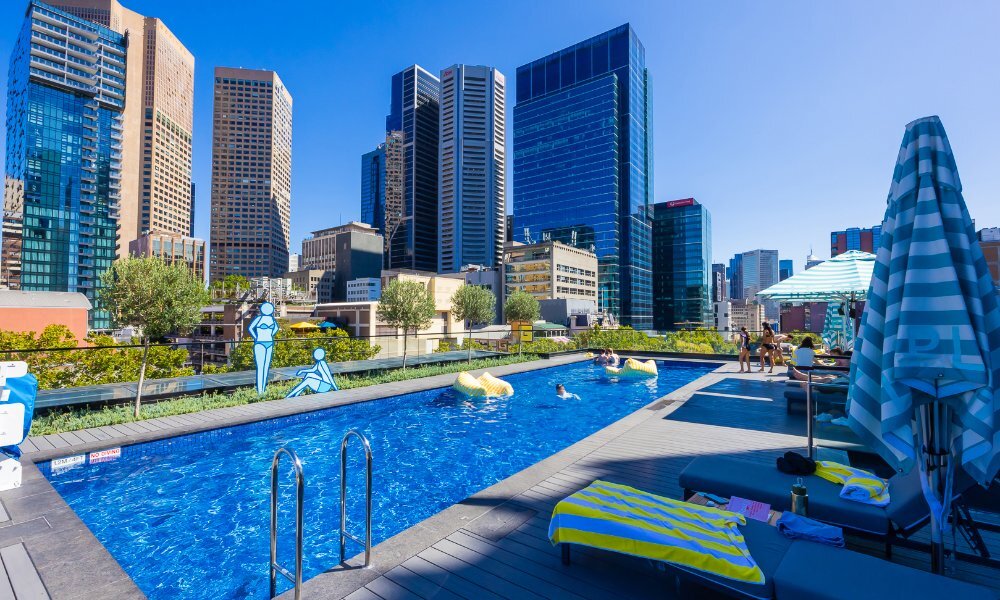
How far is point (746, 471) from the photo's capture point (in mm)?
3986

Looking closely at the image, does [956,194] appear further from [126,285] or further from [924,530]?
[126,285]

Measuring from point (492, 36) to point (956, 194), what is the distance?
39.7 meters

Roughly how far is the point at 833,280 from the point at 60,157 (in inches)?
5447

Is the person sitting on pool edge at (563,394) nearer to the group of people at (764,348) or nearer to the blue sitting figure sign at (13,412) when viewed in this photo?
the group of people at (764,348)

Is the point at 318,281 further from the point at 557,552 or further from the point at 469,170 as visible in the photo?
the point at 557,552

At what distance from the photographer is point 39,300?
76.8 ft

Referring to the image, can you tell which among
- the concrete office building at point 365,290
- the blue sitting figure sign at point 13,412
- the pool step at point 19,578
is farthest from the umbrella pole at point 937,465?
the concrete office building at point 365,290

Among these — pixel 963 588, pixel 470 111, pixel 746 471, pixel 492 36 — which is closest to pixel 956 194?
pixel 963 588

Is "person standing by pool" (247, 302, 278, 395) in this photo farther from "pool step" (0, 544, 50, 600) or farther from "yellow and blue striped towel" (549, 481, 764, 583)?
"yellow and blue striped towel" (549, 481, 764, 583)

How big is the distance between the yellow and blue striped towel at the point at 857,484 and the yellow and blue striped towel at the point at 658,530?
107 cm

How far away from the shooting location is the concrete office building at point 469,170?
15188 centimetres

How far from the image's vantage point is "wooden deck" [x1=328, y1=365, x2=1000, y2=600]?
2809 millimetres

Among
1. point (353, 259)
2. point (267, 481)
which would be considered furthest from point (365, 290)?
point (267, 481)

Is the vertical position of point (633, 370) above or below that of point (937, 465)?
below
